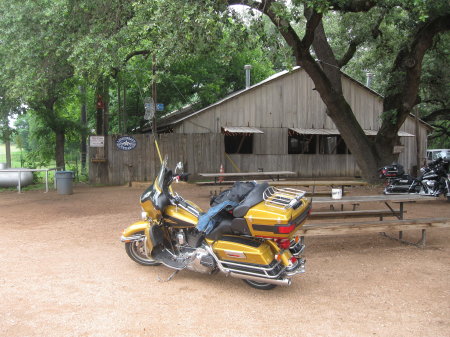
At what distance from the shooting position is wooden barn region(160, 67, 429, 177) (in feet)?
56.7

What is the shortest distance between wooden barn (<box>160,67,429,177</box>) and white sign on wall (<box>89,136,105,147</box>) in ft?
9.84

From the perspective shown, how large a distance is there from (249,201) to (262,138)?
14156 millimetres

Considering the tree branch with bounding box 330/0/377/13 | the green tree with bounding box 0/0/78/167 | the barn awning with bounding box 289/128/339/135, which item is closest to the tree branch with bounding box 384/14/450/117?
the tree branch with bounding box 330/0/377/13

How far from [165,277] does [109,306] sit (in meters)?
0.92

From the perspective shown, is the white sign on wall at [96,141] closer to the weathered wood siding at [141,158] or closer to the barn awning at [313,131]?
the weathered wood siding at [141,158]

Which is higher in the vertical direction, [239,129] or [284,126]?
[284,126]

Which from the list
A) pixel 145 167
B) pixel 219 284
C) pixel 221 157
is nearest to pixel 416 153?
pixel 221 157

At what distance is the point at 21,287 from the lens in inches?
179

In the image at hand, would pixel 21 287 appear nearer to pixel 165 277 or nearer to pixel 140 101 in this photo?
pixel 165 277

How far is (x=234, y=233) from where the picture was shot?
4.28 metres

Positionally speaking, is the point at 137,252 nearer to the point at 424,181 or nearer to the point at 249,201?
the point at 249,201

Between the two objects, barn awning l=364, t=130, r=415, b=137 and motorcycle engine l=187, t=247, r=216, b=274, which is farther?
barn awning l=364, t=130, r=415, b=137

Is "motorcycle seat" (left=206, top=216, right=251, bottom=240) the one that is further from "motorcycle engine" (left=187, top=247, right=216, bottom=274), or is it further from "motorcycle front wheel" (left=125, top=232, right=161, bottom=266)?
"motorcycle front wheel" (left=125, top=232, right=161, bottom=266)

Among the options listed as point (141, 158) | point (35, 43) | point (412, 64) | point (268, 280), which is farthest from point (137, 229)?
point (141, 158)
